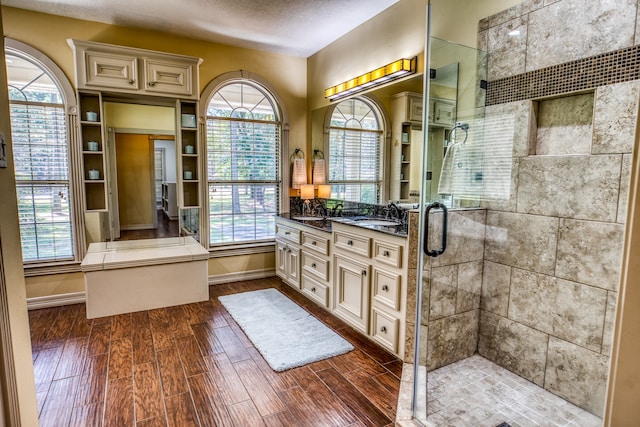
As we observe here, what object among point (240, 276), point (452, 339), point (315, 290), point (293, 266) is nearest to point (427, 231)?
point (452, 339)

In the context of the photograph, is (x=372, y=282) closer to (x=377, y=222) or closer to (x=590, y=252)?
(x=377, y=222)

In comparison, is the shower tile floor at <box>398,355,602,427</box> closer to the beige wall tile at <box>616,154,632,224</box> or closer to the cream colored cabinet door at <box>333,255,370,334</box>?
the cream colored cabinet door at <box>333,255,370,334</box>

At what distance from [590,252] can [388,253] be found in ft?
3.90

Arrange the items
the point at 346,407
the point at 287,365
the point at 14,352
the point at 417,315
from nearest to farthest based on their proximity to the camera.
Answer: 1. the point at 14,352
2. the point at 346,407
3. the point at 417,315
4. the point at 287,365

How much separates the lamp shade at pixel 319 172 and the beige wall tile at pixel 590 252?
2563 millimetres

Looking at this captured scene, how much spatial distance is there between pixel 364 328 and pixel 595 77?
2228mm

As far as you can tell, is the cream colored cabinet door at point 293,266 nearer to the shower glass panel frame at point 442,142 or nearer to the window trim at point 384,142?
the window trim at point 384,142

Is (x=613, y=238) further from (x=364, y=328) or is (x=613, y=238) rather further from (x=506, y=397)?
(x=364, y=328)

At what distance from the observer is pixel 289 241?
407 cm

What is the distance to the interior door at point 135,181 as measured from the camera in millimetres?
3809

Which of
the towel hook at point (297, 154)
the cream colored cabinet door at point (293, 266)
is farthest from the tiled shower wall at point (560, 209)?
the towel hook at point (297, 154)

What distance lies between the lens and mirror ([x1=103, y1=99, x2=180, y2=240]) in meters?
3.78

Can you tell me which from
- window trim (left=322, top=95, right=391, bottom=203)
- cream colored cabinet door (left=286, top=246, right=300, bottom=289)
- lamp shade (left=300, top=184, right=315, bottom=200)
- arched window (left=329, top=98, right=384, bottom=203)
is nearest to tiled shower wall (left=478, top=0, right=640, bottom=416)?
window trim (left=322, top=95, right=391, bottom=203)

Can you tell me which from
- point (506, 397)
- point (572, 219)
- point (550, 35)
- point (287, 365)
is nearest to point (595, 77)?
point (550, 35)
